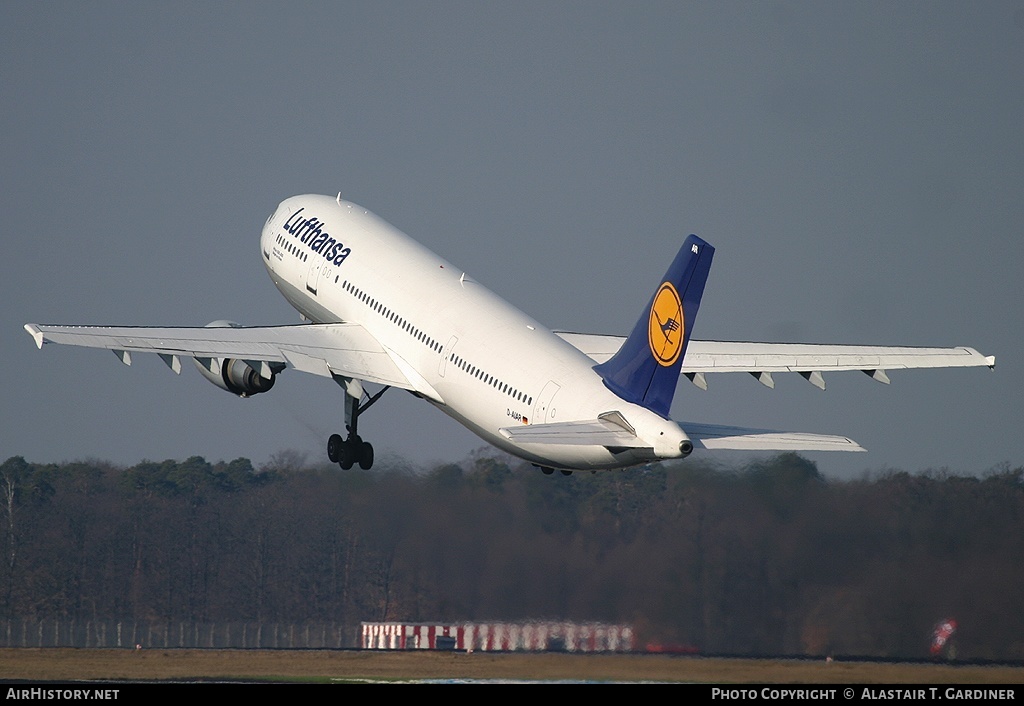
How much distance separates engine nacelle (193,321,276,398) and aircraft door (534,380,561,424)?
10.6 meters

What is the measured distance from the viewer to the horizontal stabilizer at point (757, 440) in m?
44.5

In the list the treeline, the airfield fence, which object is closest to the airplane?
the treeline

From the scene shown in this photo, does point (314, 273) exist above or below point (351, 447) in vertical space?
above

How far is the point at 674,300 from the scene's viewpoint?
1753 inches

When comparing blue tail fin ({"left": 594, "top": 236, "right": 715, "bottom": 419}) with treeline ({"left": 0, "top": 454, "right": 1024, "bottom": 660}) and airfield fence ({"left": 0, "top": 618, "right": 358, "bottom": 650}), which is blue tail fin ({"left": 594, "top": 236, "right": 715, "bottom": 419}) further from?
airfield fence ({"left": 0, "top": 618, "right": 358, "bottom": 650})

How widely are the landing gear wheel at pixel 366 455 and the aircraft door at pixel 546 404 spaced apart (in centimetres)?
1036

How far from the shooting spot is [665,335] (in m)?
44.9

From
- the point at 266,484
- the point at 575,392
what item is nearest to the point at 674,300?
the point at 575,392

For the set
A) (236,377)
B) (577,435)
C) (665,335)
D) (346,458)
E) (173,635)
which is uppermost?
(236,377)

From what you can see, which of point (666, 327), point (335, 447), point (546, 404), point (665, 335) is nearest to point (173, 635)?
point (335, 447)

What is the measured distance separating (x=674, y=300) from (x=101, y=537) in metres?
24.2

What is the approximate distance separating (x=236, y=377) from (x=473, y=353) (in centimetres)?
841

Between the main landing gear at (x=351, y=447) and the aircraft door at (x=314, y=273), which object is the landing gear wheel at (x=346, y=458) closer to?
the main landing gear at (x=351, y=447)

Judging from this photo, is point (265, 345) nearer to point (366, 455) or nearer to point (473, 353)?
point (366, 455)
